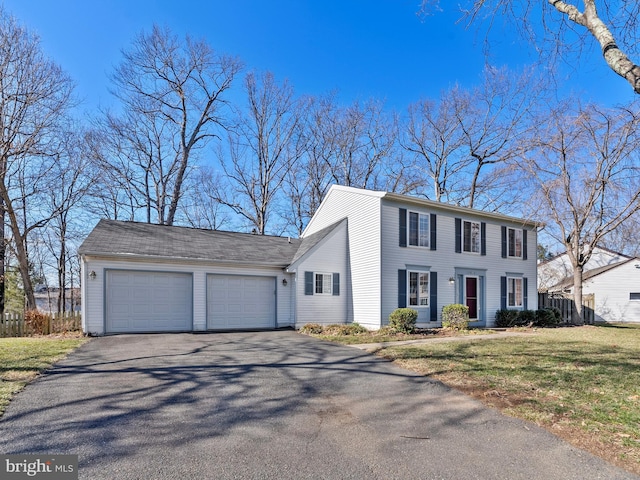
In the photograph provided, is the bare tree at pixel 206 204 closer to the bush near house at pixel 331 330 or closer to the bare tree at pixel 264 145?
the bare tree at pixel 264 145

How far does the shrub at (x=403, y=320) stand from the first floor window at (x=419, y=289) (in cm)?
156

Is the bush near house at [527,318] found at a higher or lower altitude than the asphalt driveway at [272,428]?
lower

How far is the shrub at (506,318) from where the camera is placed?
16453 millimetres

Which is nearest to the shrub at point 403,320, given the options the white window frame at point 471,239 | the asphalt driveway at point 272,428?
the white window frame at point 471,239

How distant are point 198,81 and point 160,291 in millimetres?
16968

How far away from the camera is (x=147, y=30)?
22781 mm

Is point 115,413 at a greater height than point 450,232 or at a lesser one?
lesser

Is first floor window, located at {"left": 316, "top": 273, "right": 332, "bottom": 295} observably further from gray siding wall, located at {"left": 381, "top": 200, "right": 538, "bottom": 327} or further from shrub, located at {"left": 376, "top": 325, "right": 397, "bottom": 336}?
shrub, located at {"left": 376, "top": 325, "right": 397, "bottom": 336}

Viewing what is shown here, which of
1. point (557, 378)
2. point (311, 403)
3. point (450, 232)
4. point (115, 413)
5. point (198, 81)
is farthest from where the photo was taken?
point (198, 81)

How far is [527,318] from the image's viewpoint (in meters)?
17.0

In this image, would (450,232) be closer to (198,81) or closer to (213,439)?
(213,439)

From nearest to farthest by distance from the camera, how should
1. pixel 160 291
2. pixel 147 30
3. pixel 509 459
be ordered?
pixel 509 459 → pixel 160 291 → pixel 147 30

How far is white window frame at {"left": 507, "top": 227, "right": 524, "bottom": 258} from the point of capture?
17562 mm

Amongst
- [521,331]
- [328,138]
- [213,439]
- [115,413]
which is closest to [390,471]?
[213,439]
